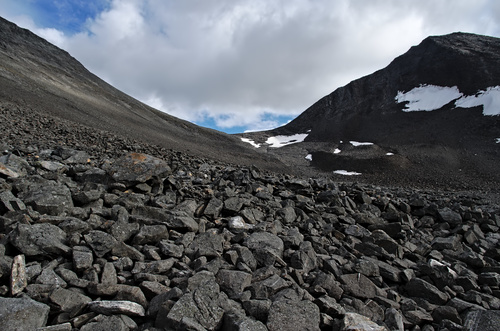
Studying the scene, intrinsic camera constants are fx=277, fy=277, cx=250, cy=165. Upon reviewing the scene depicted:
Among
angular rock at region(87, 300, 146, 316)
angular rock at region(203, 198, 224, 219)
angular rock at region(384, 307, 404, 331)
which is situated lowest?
angular rock at region(87, 300, 146, 316)

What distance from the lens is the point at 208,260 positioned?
4863 millimetres

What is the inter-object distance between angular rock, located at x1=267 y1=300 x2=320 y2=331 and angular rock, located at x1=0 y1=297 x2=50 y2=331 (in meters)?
2.52

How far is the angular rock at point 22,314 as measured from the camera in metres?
2.85

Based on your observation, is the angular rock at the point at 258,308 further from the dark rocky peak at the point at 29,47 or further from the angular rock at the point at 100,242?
the dark rocky peak at the point at 29,47

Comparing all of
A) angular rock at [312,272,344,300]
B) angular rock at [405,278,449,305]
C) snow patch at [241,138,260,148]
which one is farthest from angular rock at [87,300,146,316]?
snow patch at [241,138,260,148]

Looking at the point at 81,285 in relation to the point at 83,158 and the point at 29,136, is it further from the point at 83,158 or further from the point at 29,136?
the point at 29,136

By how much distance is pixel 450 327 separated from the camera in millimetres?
3992

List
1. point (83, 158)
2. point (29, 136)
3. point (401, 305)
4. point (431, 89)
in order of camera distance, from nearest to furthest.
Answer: point (401, 305)
point (83, 158)
point (29, 136)
point (431, 89)

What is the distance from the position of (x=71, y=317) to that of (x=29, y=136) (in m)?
16.7

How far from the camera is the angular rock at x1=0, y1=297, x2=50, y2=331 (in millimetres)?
2848

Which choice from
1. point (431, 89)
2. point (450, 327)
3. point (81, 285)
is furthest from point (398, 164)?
point (81, 285)

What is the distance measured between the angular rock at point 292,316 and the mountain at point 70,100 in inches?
862

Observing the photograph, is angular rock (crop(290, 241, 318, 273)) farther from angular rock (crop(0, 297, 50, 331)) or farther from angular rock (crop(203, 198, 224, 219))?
angular rock (crop(0, 297, 50, 331))

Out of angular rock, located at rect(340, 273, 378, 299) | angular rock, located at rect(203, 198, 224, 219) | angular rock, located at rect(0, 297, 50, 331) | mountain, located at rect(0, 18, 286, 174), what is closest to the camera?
angular rock, located at rect(0, 297, 50, 331)
